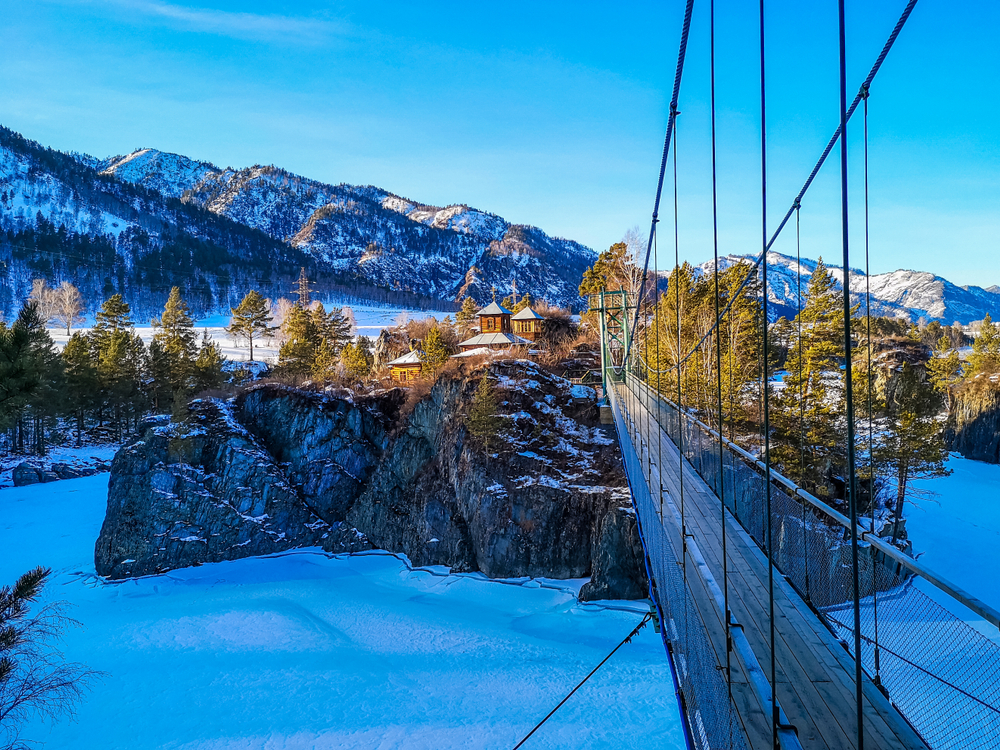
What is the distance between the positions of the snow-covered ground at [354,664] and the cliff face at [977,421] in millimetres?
26994

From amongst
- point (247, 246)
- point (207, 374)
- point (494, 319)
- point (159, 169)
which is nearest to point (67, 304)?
point (207, 374)

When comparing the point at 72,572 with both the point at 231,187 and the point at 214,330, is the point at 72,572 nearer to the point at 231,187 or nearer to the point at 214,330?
the point at 214,330

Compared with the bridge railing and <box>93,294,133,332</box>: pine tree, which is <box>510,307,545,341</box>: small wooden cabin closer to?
<box>93,294,133,332</box>: pine tree

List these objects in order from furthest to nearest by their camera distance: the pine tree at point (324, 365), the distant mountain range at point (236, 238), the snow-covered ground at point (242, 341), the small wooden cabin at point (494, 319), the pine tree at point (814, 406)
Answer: the distant mountain range at point (236, 238) → the snow-covered ground at point (242, 341) → the small wooden cabin at point (494, 319) → the pine tree at point (324, 365) → the pine tree at point (814, 406)

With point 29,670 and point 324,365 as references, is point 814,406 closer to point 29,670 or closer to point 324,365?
point 324,365

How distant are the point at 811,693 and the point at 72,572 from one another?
23981 mm

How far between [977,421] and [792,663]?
115 feet

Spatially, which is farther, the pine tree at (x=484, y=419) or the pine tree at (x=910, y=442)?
the pine tree at (x=484, y=419)

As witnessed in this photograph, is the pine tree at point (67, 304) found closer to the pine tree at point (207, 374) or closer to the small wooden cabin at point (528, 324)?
the pine tree at point (207, 374)

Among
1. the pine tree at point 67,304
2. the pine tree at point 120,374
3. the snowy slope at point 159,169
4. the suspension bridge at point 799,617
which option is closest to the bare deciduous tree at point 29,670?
the suspension bridge at point 799,617

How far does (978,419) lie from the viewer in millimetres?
28641

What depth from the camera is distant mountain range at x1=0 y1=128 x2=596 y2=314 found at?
75.9 m

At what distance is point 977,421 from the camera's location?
28672mm

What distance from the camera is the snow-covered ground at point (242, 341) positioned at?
142 feet
